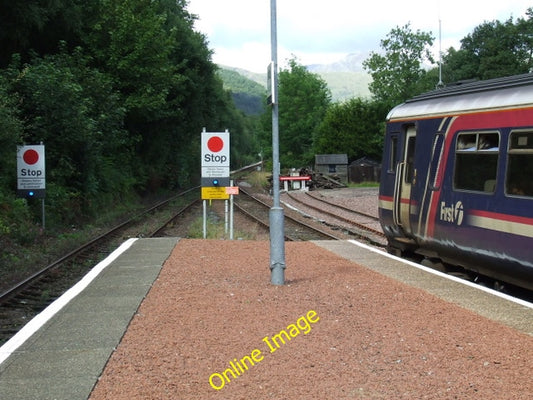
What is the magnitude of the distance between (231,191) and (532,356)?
10.5 metres

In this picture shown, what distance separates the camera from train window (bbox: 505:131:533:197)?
7.86m

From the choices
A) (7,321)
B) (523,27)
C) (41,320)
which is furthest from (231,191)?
(523,27)

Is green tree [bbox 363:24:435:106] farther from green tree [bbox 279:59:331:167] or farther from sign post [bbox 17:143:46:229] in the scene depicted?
sign post [bbox 17:143:46:229]

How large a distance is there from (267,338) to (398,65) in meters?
76.8

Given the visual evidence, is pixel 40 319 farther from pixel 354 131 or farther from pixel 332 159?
pixel 354 131

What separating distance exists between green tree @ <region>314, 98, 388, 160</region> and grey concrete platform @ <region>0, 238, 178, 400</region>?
196ft

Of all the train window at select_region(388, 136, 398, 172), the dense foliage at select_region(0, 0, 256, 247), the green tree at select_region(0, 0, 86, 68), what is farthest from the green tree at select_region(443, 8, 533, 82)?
the train window at select_region(388, 136, 398, 172)

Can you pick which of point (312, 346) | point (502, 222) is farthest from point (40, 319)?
point (502, 222)

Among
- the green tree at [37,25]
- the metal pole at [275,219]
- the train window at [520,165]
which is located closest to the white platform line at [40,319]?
the metal pole at [275,219]

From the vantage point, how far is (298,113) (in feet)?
294

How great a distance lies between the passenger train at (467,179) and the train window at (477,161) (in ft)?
0.05

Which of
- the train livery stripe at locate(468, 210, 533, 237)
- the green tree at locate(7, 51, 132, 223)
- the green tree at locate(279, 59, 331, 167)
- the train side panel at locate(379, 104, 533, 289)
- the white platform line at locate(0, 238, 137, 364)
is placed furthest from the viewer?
the green tree at locate(279, 59, 331, 167)

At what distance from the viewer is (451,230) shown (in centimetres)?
963

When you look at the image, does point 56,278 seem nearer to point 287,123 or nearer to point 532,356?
point 532,356
